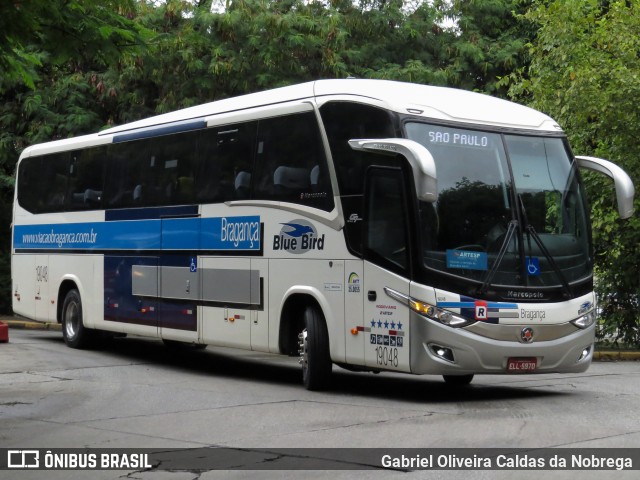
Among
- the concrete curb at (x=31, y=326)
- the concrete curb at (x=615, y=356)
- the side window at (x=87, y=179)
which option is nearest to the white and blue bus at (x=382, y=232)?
the side window at (x=87, y=179)

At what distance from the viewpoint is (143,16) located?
26.3 meters

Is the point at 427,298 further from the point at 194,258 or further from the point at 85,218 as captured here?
the point at 85,218

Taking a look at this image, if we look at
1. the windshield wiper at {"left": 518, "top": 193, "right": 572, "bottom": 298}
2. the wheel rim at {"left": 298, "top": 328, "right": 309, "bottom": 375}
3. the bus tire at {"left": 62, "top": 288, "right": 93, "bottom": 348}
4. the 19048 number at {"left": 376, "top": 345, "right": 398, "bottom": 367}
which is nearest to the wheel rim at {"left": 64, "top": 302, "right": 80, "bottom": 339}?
the bus tire at {"left": 62, "top": 288, "right": 93, "bottom": 348}

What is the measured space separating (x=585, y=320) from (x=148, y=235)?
7.26 meters

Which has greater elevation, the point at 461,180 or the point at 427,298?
the point at 461,180

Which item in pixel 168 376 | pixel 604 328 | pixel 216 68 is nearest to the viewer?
pixel 168 376

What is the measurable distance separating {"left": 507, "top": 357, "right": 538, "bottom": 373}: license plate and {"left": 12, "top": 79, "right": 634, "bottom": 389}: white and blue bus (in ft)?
0.07

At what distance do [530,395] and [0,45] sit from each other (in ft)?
23.3

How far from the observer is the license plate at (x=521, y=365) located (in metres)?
12.8

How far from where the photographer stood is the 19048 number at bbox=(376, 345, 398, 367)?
12.9 m

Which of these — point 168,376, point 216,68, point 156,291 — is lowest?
point 168,376

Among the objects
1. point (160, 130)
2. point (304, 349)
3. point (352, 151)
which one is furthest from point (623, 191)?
point (160, 130)

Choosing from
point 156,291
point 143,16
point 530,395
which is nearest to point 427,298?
point 530,395

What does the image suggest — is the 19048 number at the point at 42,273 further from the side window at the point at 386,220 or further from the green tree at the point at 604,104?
the side window at the point at 386,220
